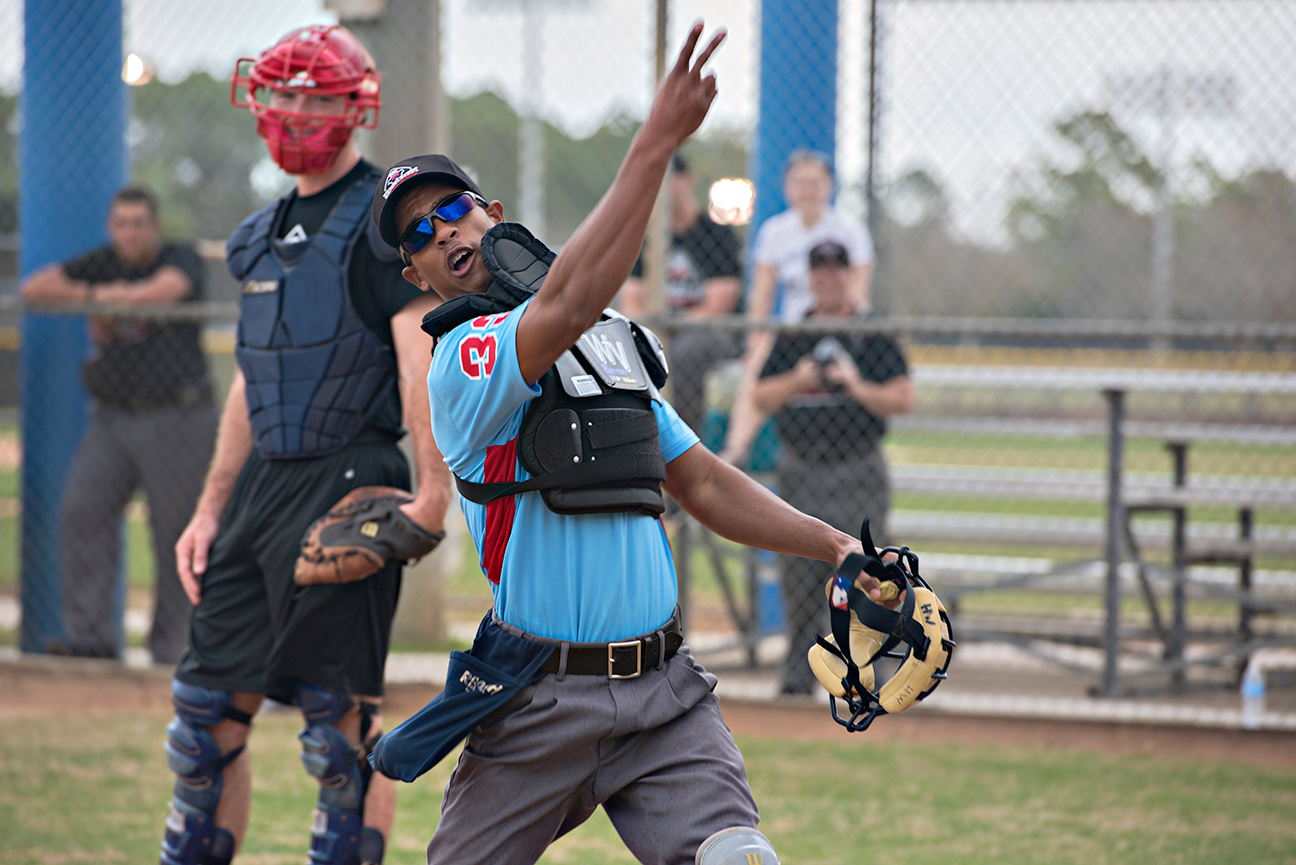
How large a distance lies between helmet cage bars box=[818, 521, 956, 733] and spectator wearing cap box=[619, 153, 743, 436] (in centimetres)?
428

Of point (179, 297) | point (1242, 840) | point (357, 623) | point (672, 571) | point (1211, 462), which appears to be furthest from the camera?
point (1211, 462)

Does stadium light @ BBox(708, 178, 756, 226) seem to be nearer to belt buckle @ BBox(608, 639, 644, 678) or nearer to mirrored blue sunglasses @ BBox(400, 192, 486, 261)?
mirrored blue sunglasses @ BBox(400, 192, 486, 261)

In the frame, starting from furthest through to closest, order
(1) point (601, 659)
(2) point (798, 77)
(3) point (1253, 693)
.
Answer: (2) point (798, 77) < (3) point (1253, 693) < (1) point (601, 659)

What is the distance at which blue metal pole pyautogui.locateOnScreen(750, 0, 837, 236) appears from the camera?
7.15 meters

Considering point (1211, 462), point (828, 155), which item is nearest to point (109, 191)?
point (828, 155)

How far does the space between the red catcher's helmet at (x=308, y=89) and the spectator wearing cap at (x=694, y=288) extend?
3.14m

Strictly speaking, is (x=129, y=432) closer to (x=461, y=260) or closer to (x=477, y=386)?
(x=461, y=260)

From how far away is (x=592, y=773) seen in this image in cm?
227

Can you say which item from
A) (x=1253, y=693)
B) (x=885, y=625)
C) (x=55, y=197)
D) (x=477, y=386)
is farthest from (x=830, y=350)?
(x=55, y=197)

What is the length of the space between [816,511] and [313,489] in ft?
10.0

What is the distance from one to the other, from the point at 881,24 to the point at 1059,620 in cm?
377

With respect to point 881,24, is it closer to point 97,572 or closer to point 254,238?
point 254,238

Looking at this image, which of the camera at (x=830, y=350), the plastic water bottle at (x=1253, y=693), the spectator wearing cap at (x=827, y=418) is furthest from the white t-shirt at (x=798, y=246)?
the plastic water bottle at (x=1253, y=693)

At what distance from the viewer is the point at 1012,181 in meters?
6.58
